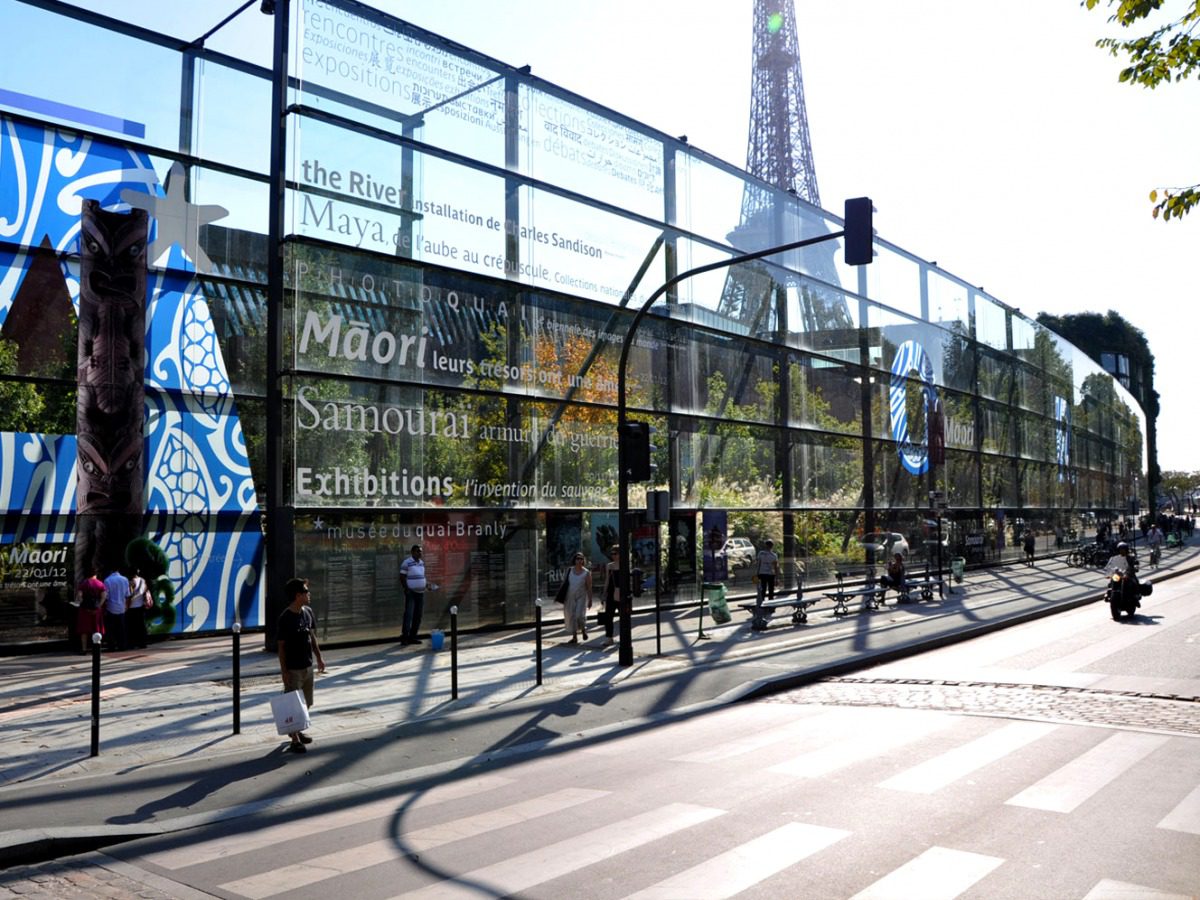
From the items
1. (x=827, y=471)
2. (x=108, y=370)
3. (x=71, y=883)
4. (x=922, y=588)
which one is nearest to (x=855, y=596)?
(x=922, y=588)

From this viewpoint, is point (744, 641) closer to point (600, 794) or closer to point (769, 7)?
point (600, 794)

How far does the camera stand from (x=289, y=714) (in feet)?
32.4

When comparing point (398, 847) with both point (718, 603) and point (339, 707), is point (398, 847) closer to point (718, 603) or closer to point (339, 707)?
Result: point (339, 707)

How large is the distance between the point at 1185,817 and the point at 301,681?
8.03 metres

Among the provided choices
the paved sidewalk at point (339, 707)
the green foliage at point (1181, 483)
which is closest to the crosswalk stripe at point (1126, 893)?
the paved sidewalk at point (339, 707)

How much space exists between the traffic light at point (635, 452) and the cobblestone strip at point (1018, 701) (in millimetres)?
3936

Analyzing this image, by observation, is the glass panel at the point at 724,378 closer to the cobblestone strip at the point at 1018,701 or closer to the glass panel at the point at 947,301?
the cobblestone strip at the point at 1018,701

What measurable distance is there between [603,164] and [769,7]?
182 feet

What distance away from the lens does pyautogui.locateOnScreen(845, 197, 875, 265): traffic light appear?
46.5ft

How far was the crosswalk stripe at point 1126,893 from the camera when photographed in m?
5.43

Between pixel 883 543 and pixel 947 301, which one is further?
pixel 947 301

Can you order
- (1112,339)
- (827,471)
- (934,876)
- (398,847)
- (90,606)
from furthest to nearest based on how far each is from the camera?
(1112,339) < (827,471) < (90,606) < (398,847) < (934,876)

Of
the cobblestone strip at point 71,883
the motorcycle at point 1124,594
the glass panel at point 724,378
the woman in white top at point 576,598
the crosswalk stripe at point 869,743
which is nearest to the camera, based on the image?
the cobblestone strip at point 71,883

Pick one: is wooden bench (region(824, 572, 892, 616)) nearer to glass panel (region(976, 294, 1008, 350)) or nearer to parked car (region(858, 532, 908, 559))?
parked car (region(858, 532, 908, 559))
